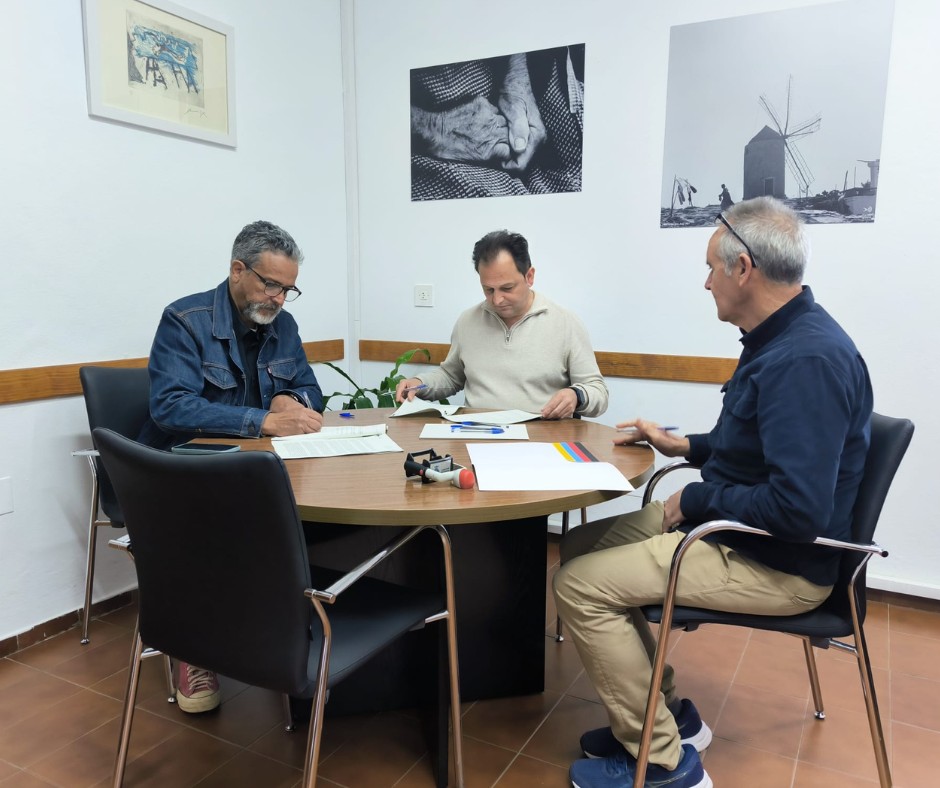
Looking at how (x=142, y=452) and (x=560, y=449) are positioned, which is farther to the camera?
(x=560, y=449)

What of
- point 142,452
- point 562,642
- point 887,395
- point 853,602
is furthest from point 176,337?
point 887,395

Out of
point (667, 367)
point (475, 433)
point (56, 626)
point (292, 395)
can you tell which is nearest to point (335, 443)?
point (475, 433)

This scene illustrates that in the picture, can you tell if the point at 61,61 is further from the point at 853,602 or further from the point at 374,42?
the point at 853,602

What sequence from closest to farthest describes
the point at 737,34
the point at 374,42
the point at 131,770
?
the point at 131,770
the point at 737,34
the point at 374,42

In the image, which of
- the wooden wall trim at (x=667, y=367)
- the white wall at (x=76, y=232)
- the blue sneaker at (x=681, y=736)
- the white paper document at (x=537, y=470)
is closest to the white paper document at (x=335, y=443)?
the white paper document at (x=537, y=470)

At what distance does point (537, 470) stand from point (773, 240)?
71 centimetres

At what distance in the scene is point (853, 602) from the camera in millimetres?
1451

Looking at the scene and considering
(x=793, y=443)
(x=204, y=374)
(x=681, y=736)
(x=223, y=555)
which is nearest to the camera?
(x=223, y=555)

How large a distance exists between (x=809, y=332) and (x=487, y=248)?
1323mm

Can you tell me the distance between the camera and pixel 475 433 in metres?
1.99

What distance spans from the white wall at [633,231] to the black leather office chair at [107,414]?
1.49 meters

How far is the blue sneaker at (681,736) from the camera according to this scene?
1738 millimetres

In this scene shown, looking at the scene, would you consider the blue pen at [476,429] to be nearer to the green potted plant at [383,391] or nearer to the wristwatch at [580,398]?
the wristwatch at [580,398]

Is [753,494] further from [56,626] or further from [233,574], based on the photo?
[56,626]
